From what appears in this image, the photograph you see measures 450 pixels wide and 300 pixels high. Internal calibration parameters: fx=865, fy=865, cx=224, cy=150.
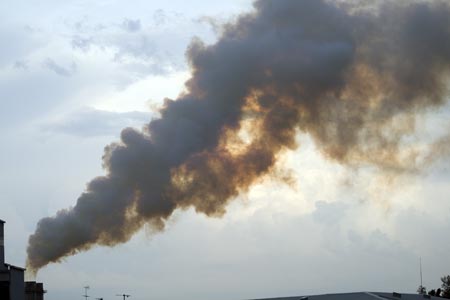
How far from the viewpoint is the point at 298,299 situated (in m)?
72.3

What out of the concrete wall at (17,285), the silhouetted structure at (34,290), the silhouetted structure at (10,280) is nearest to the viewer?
the silhouetted structure at (10,280)

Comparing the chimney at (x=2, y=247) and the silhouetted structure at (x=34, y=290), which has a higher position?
the chimney at (x=2, y=247)

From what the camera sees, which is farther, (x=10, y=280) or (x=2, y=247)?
(x=2, y=247)

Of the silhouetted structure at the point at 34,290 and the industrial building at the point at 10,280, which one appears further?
the silhouetted structure at the point at 34,290

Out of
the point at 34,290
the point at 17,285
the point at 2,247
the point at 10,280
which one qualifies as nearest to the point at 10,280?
the point at 10,280

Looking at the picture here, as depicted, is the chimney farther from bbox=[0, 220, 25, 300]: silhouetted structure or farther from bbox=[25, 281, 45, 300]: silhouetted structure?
bbox=[25, 281, 45, 300]: silhouetted structure

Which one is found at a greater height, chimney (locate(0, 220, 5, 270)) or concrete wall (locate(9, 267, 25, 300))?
chimney (locate(0, 220, 5, 270))

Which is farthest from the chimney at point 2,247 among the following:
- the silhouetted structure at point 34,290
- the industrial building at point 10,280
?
the silhouetted structure at point 34,290

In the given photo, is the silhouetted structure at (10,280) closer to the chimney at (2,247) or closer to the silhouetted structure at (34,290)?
the chimney at (2,247)

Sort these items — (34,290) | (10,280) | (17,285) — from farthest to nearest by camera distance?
(34,290)
(17,285)
(10,280)

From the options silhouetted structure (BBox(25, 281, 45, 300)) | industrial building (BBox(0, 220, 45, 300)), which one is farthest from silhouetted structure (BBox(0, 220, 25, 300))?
silhouetted structure (BBox(25, 281, 45, 300))

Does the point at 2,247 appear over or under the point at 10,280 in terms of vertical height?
over

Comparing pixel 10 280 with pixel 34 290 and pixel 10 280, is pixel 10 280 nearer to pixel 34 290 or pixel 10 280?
pixel 10 280

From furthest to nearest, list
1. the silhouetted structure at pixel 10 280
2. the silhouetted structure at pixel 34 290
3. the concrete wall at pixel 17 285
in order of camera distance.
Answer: the silhouetted structure at pixel 34 290
the concrete wall at pixel 17 285
the silhouetted structure at pixel 10 280
